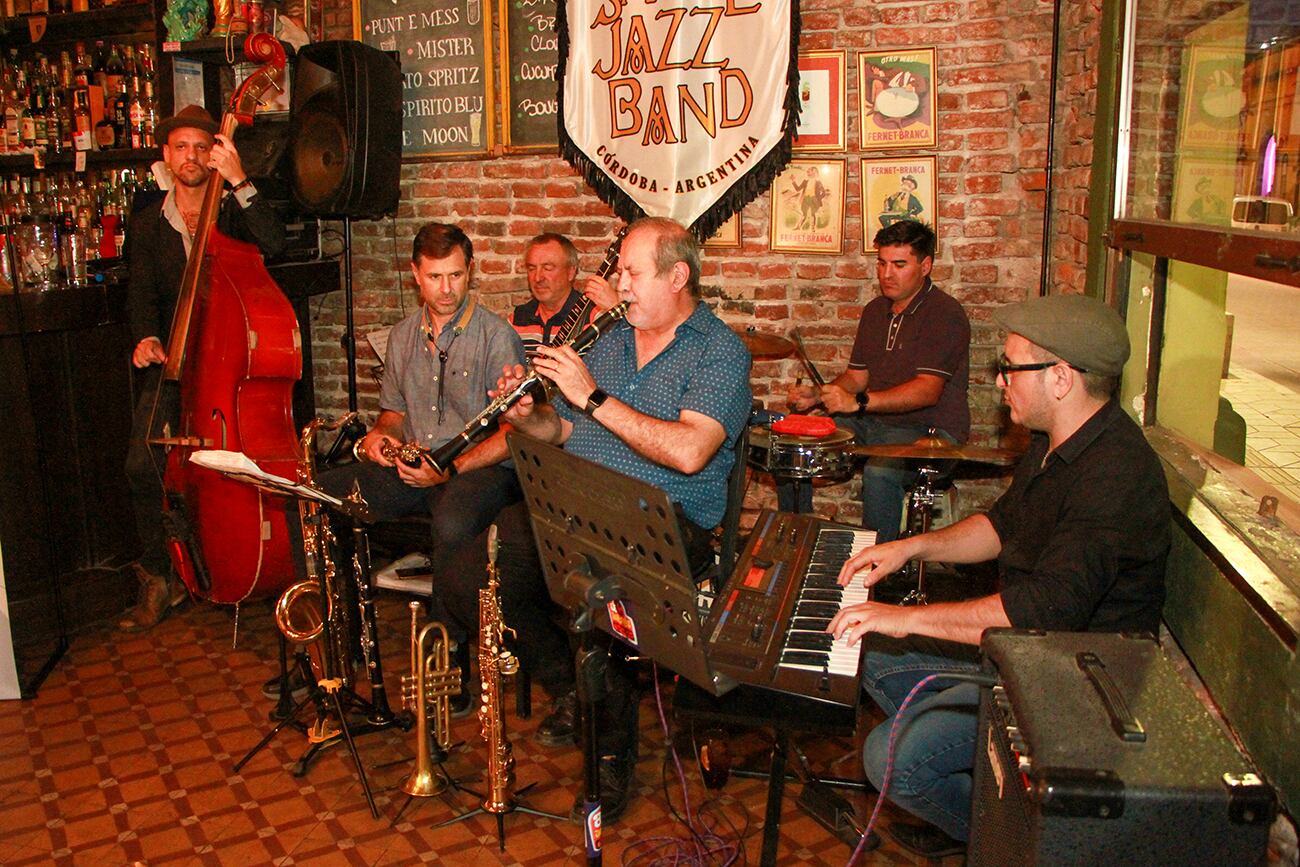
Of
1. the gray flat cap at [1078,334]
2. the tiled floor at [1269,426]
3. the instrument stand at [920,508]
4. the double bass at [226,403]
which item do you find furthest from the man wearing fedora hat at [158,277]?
the tiled floor at [1269,426]

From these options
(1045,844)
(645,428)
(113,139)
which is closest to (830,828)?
(645,428)

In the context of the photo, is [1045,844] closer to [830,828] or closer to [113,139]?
[830,828]

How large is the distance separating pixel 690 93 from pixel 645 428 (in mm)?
2298

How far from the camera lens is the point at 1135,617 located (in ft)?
7.10

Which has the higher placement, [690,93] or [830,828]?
[690,93]

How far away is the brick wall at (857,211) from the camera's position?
4.18 meters

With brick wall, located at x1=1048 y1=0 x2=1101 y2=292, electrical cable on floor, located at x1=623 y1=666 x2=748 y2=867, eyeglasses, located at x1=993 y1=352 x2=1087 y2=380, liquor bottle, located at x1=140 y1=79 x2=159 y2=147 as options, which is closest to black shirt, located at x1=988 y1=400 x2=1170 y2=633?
eyeglasses, located at x1=993 y1=352 x2=1087 y2=380

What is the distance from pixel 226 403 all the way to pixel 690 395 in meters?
1.77

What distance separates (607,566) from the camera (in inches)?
77.7

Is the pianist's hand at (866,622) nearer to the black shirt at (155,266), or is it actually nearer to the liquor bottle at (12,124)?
the black shirt at (155,266)

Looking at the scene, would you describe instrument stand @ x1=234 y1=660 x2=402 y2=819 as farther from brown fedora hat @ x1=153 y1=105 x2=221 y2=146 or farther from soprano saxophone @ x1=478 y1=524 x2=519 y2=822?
brown fedora hat @ x1=153 y1=105 x2=221 y2=146

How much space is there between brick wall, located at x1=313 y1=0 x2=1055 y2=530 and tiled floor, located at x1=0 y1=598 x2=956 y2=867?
1.85 meters

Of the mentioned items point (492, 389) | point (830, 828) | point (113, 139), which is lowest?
point (830, 828)

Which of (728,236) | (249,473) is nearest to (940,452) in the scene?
(728,236)
